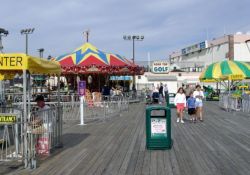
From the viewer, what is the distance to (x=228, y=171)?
8.81m

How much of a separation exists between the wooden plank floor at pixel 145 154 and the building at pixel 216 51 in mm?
51993

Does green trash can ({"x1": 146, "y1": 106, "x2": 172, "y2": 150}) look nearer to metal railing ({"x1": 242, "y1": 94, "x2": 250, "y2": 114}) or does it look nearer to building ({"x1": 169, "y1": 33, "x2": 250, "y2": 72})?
metal railing ({"x1": 242, "y1": 94, "x2": 250, "y2": 114})

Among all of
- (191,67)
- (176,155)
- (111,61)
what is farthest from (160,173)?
(191,67)

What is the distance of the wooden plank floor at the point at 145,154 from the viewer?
29.6 ft

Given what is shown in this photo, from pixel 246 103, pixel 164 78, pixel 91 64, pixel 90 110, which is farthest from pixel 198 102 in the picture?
pixel 164 78

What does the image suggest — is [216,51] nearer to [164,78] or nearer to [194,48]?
[194,48]

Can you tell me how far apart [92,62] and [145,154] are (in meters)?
22.2

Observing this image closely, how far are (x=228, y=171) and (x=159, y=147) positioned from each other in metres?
2.99

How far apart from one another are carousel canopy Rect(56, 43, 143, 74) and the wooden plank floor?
1579 centimetres

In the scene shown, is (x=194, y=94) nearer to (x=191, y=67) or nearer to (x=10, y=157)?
(x=10, y=157)

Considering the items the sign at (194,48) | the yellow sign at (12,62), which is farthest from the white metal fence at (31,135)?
the sign at (194,48)

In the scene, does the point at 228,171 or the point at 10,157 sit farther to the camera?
the point at 10,157

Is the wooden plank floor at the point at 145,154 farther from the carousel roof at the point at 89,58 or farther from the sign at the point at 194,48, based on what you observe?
the sign at the point at 194,48

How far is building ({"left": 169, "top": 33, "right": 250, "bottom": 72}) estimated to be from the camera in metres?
72.6
